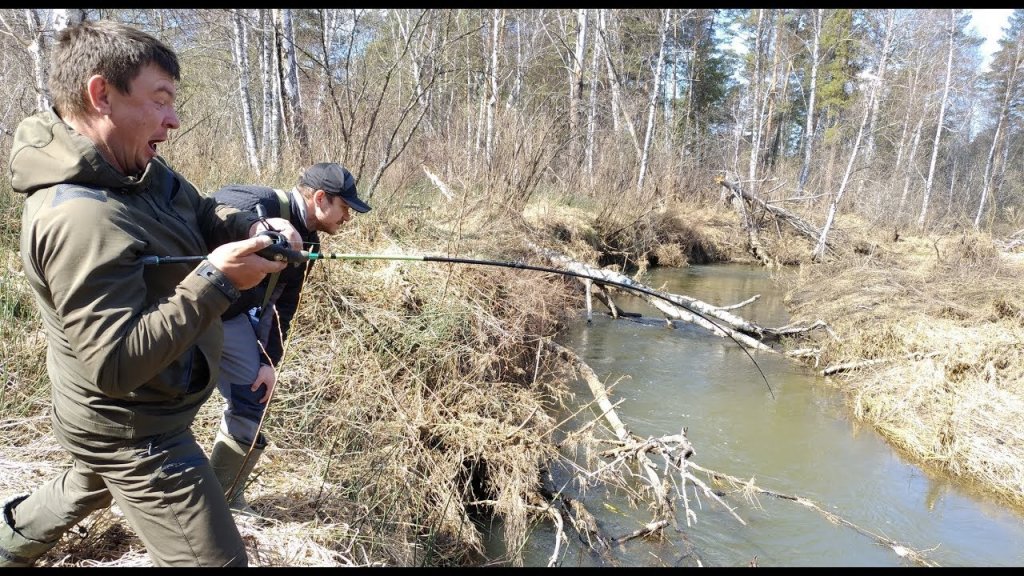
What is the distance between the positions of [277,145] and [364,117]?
170cm

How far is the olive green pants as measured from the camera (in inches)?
63.7

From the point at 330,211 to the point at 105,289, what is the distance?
1476mm

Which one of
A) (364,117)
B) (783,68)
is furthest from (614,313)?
(783,68)

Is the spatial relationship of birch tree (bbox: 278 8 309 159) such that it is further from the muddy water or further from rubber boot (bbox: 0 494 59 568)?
rubber boot (bbox: 0 494 59 568)

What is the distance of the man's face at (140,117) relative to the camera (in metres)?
1.54

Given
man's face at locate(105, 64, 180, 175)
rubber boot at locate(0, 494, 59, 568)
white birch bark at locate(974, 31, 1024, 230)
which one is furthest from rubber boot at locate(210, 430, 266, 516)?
white birch bark at locate(974, 31, 1024, 230)

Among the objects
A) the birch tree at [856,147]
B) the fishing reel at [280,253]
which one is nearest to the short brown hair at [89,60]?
the fishing reel at [280,253]

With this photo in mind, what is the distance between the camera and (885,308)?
29.5 ft

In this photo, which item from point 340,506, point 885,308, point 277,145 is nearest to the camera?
point 340,506

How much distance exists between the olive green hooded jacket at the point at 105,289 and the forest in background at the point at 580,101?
13.1ft

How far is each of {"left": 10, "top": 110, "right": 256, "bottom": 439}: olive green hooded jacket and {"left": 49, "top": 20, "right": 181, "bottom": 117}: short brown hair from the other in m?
0.07

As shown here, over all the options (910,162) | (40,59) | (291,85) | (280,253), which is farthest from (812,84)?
(280,253)

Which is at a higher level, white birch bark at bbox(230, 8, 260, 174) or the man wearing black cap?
white birch bark at bbox(230, 8, 260, 174)

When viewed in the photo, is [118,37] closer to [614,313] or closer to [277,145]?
[277,145]
